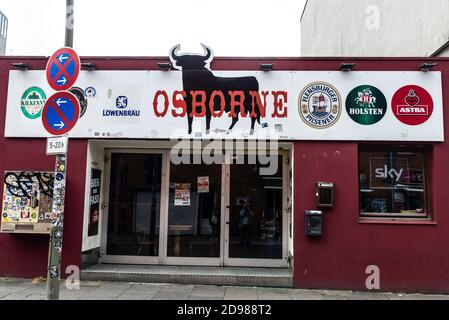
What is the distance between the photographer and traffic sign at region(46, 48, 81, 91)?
595 centimetres

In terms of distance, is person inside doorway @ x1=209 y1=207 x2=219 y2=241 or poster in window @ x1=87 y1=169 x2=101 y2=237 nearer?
poster in window @ x1=87 y1=169 x2=101 y2=237

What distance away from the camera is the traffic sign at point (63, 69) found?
19.5ft

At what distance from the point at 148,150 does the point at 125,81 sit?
1563 millimetres

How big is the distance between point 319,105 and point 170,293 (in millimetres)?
4330

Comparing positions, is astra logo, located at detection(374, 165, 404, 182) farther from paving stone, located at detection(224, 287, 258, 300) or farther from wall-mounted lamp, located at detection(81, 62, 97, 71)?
wall-mounted lamp, located at detection(81, 62, 97, 71)

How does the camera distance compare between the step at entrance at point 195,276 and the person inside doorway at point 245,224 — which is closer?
the step at entrance at point 195,276

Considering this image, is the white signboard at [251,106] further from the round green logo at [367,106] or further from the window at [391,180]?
the window at [391,180]

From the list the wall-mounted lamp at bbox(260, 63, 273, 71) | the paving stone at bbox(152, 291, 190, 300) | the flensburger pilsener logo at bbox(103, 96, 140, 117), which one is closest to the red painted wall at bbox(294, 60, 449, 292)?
the wall-mounted lamp at bbox(260, 63, 273, 71)

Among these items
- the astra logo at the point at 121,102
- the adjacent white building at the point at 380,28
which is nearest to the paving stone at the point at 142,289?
the astra logo at the point at 121,102

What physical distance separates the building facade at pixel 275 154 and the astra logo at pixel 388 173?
0.02 meters

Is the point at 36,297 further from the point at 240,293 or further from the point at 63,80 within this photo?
the point at 63,80

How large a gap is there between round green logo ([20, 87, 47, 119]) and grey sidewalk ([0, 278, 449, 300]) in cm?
318

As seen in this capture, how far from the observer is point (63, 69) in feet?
19.5

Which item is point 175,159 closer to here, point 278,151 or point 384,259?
point 278,151
